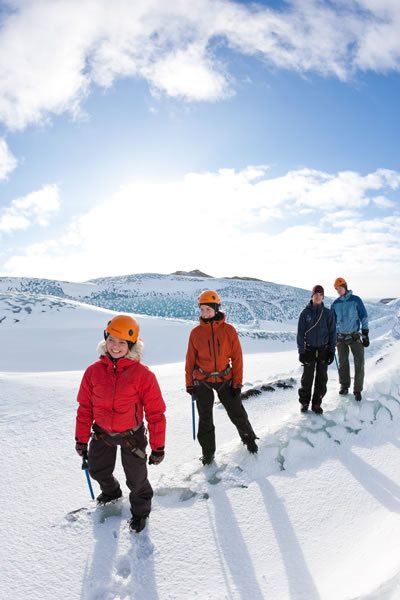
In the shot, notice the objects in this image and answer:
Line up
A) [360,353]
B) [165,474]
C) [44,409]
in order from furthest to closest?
[360,353] → [44,409] → [165,474]

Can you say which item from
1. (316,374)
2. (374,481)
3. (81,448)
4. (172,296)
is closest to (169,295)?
(172,296)

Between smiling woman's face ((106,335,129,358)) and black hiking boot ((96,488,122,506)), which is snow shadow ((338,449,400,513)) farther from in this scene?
smiling woman's face ((106,335,129,358))

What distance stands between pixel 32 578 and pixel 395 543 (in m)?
2.94

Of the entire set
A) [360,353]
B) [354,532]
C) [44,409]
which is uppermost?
[360,353]

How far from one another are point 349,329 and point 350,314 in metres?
0.30

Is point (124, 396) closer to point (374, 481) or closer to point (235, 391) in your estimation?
point (235, 391)

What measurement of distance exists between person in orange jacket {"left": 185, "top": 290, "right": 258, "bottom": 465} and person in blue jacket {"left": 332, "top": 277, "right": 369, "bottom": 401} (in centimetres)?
329

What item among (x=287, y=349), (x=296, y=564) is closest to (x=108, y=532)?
(x=296, y=564)

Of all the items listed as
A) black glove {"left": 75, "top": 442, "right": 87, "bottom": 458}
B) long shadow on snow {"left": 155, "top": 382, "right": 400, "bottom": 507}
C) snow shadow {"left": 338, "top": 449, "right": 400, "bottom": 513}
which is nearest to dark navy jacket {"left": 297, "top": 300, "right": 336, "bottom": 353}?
long shadow on snow {"left": 155, "top": 382, "right": 400, "bottom": 507}

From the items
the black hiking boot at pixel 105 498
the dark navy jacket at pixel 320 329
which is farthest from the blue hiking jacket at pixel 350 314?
the black hiking boot at pixel 105 498

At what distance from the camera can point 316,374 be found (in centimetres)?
613

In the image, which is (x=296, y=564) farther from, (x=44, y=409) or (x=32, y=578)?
(x=44, y=409)

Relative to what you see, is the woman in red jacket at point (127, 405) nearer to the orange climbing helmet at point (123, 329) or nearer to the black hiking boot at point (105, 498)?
the orange climbing helmet at point (123, 329)

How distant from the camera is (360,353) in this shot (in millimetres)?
6910
